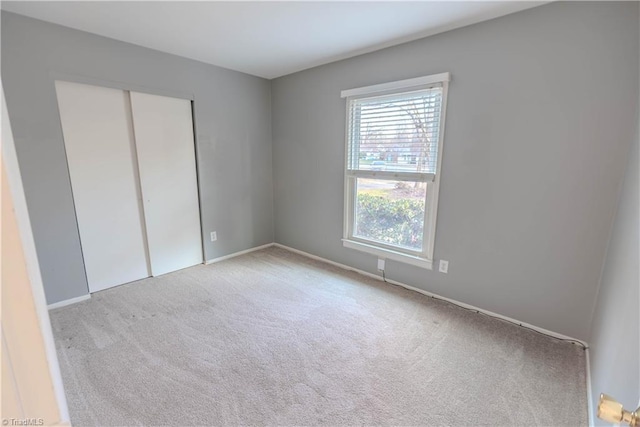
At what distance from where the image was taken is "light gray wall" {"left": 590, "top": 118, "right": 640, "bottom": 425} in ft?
3.51

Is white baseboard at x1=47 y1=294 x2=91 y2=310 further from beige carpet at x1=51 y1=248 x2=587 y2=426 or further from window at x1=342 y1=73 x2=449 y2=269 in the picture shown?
window at x1=342 y1=73 x2=449 y2=269

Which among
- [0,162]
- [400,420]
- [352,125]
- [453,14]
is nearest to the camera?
[0,162]

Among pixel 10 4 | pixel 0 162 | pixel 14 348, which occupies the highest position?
pixel 10 4

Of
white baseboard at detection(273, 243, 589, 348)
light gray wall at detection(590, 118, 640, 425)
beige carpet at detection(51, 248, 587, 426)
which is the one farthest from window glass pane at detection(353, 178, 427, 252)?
light gray wall at detection(590, 118, 640, 425)

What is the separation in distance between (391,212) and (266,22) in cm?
202

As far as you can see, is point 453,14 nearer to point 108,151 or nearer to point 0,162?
point 0,162

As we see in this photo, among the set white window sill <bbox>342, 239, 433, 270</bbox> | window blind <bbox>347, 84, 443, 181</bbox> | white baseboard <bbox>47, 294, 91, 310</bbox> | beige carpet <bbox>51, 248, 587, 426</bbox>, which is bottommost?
beige carpet <bbox>51, 248, 587, 426</bbox>

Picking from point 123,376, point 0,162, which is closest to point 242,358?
point 123,376

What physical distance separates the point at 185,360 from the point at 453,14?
308 centimetres

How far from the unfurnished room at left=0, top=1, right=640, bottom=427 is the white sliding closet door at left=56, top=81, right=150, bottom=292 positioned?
0.7 inches

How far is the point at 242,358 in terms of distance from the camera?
1924mm

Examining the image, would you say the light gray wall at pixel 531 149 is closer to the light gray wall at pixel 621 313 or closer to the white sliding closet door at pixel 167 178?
the light gray wall at pixel 621 313

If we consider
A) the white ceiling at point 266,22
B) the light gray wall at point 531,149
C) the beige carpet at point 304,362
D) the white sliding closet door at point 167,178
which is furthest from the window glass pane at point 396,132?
the white sliding closet door at point 167,178

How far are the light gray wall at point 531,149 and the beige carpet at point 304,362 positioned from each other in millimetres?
374
